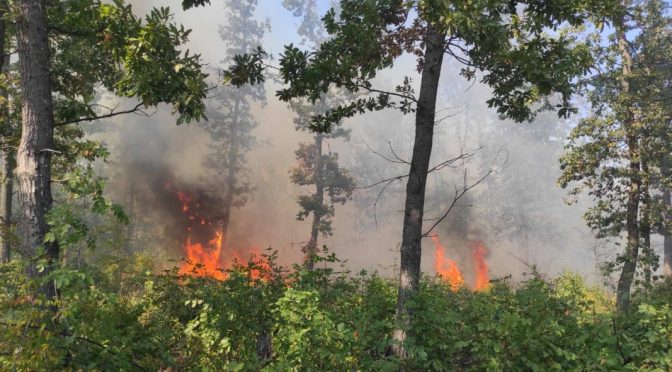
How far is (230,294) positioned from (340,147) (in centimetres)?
5236

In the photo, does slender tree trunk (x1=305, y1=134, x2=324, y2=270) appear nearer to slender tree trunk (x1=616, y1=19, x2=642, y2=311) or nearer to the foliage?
slender tree trunk (x1=616, y1=19, x2=642, y2=311)

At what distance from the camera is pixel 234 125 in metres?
32.2

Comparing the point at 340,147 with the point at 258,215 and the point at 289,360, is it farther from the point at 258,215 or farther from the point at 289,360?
the point at 289,360

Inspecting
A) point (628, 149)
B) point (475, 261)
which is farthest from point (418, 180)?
point (475, 261)

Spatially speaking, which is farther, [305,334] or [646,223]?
[646,223]

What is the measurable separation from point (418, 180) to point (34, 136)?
5473mm

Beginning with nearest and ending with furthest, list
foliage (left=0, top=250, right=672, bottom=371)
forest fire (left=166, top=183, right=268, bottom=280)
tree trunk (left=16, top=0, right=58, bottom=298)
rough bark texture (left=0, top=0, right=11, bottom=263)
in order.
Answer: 1. foliage (left=0, top=250, right=672, bottom=371)
2. tree trunk (left=16, top=0, right=58, bottom=298)
3. rough bark texture (left=0, top=0, right=11, bottom=263)
4. forest fire (left=166, top=183, right=268, bottom=280)

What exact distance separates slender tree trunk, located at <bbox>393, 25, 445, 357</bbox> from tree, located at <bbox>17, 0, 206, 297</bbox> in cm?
358

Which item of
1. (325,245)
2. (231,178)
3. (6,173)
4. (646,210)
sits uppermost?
(231,178)

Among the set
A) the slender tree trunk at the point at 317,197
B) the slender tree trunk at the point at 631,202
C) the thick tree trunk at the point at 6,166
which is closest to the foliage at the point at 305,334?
the thick tree trunk at the point at 6,166

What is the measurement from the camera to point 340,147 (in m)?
58.8

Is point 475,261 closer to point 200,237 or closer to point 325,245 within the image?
point 200,237

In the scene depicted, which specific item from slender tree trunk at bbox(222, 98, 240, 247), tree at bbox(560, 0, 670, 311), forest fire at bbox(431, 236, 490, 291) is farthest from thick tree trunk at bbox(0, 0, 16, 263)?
forest fire at bbox(431, 236, 490, 291)

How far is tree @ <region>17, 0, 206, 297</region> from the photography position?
5.28 m
